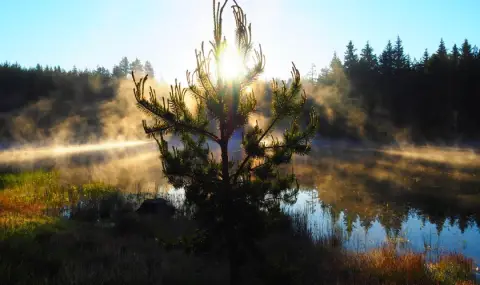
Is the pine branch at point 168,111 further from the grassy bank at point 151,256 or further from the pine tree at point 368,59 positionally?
the pine tree at point 368,59

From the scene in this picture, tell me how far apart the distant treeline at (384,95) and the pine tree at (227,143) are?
49.7 meters

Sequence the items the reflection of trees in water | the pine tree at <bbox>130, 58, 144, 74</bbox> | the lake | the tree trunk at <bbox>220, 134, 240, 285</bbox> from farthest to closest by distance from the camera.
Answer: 1. the pine tree at <bbox>130, 58, 144, 74</bbox>
2. the reflection of trees in water
3. the lake
4. the tree trunk at <bbox>220, 134, 240, 285</bbox>

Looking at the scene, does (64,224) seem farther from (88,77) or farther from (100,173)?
(88,77)

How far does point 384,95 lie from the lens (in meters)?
68.6

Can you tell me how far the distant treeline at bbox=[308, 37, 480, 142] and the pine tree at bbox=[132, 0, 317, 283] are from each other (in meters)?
54.4

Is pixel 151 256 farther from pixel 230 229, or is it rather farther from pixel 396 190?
pixel 396 190

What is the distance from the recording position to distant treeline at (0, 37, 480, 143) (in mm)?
58312

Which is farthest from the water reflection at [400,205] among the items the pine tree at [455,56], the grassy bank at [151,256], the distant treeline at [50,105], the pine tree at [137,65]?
the pine tree at [137,65]

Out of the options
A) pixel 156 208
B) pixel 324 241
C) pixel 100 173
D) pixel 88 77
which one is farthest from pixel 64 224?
pixel 88 77

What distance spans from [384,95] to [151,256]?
6691 centimetres

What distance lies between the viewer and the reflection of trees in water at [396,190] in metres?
15.4

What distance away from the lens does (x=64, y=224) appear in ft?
33.7

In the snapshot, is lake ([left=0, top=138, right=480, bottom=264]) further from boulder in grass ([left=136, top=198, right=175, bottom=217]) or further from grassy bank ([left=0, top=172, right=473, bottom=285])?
boulder in grass ([left=136, top=198, right=175, bottom=217])

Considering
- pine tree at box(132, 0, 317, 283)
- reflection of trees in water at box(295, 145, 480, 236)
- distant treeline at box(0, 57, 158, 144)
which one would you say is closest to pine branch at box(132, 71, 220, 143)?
pine tree at box(132, 0, 317, 283)
